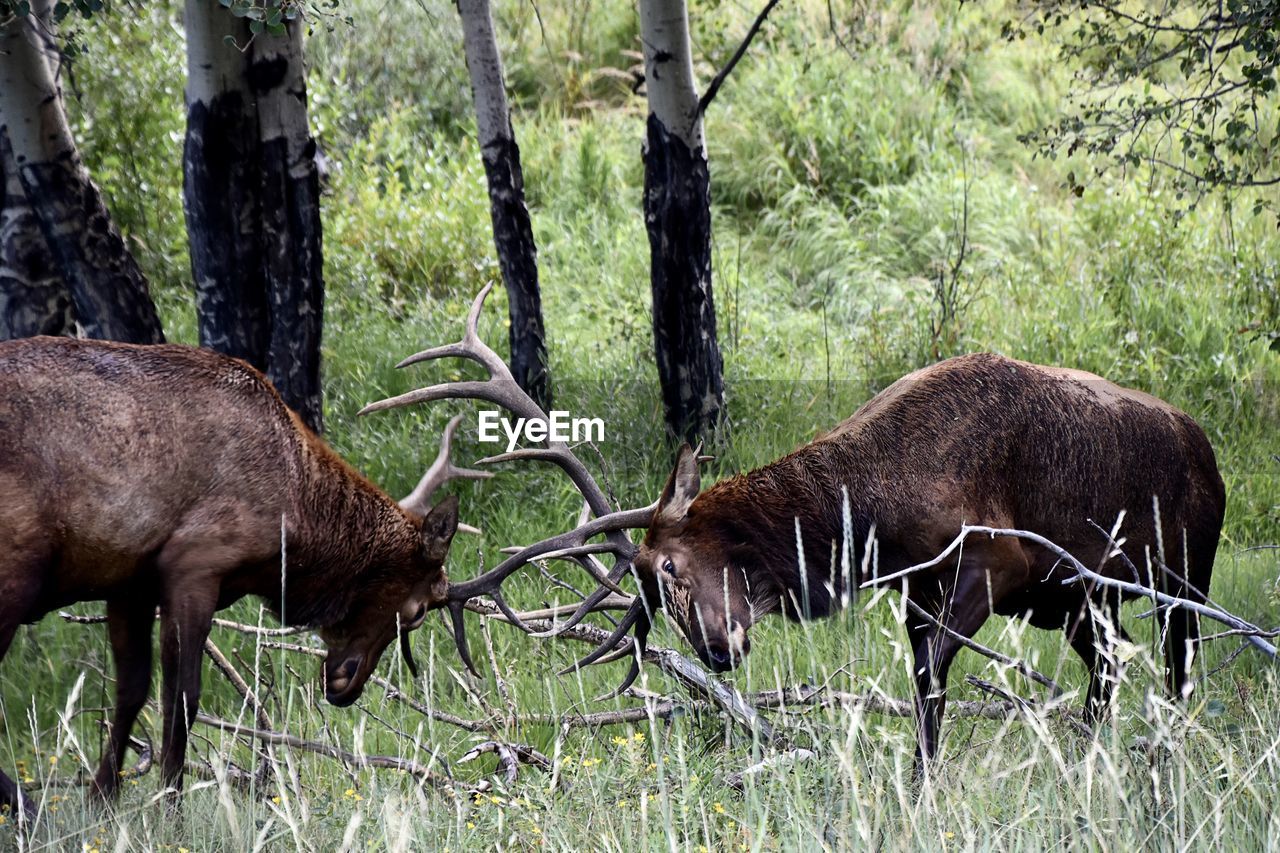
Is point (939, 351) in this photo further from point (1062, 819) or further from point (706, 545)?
point (1062, 819)

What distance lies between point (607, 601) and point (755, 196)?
23.0ft

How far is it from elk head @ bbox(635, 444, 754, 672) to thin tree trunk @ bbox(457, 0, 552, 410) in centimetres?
317

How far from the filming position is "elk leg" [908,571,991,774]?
15.6ft

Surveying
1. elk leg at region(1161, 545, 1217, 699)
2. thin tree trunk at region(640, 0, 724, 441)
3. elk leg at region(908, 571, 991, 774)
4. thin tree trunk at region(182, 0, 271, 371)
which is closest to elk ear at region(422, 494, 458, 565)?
elk leg at region(908, 571, 991, 774)

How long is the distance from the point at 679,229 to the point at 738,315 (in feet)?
6.72

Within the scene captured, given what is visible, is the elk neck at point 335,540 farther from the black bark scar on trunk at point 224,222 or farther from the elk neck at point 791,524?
A: the black bark scar on trunk at point 224,222

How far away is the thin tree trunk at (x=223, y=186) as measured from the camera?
7.01 m

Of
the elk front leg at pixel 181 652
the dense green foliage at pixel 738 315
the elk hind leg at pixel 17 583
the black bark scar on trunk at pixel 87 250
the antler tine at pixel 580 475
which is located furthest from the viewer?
the black bark scar on trunk at pixel 87 250

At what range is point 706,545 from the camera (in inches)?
203

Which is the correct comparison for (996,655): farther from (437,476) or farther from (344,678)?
(437,476)

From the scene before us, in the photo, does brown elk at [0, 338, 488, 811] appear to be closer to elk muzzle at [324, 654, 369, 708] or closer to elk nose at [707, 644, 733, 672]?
elk muzzle at [324, 654, 369, 708]

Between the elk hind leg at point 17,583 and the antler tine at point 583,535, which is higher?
the elk hind leg at point 17,583

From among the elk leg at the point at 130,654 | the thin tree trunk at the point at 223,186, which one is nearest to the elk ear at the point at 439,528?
the elk leg at the point at 130,654

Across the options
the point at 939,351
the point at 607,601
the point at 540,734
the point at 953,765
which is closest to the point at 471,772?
the point at 540,734
